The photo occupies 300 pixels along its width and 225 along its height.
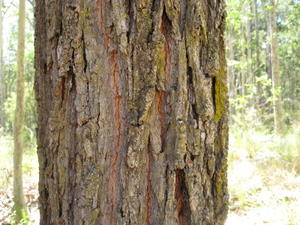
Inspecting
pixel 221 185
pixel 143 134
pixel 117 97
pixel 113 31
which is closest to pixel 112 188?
pixel 143 134

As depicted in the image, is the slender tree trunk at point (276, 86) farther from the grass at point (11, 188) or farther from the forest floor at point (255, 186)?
the grass at point (11, 188)

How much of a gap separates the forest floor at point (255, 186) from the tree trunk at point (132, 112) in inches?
116

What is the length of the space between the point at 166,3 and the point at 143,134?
1.57 ft

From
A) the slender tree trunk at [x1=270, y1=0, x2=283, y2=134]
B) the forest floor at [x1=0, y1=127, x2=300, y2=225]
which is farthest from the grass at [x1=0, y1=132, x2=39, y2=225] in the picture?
the slender tree trunk at [x1=270, y1=0, x2=283, y2=134]

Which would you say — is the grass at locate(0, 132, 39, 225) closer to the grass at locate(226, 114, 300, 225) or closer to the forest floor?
the forest floor

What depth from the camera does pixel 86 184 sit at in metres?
1.20

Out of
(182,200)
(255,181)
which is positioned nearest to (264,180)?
(255,181)

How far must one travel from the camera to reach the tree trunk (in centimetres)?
118

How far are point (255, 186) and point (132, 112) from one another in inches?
186

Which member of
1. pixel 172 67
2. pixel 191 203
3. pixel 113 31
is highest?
pixel 113 31

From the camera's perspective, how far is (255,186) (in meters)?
5.40

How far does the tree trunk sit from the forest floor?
116 inches

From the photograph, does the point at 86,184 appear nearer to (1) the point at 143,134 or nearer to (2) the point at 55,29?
(1) the point at 143,134

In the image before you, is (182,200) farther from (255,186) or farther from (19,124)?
(19,124)
